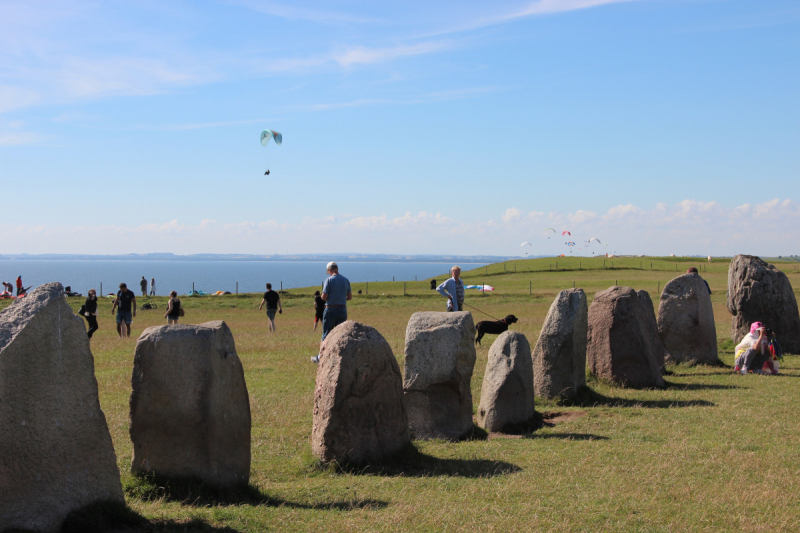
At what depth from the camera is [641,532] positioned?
6.30 metres

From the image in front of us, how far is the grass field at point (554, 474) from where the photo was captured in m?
6.51

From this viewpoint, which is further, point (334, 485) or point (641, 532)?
point (334, 485)

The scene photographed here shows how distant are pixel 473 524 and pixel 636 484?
7.96 ft

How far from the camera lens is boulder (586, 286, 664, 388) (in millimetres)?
14797

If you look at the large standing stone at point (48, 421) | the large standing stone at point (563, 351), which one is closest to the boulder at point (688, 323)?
the large standing stone at point (563, 351)

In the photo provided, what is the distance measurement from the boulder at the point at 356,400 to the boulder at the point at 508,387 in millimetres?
2943

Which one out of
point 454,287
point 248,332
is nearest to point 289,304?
point 248,332

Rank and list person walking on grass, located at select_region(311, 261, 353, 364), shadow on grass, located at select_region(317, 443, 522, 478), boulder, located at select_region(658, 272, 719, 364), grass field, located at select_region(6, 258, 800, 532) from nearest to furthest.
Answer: grass field, located at select_region(6, 258, 800, 532) → shadow on grass, located at select_region(317, 443, 522, 478) → person walking on grass, located at select_region(311, 261, 353, 364) → boulder, located at select_region(658, 272, 719, 364)

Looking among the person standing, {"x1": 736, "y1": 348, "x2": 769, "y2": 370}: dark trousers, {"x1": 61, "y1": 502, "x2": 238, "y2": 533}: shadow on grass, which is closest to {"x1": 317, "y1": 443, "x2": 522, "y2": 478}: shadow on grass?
{"x1": 61, "y1": 502, "x2": 238, "y2": 533}: shadow on grass

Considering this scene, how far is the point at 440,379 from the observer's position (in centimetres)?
1059

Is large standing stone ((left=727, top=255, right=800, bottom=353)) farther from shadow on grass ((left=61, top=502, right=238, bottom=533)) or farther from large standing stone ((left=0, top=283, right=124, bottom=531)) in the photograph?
large standing stone ((left=0, top=283, right=124, bottom=531))

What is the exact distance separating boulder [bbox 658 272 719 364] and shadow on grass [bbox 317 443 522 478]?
1082 centimetres

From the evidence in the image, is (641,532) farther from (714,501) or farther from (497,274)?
(497,274)

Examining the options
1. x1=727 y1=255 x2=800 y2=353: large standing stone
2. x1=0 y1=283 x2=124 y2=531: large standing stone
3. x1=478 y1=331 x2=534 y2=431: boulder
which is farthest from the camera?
x1=727 y1=255 x2=800 y2=353: large standing stone
